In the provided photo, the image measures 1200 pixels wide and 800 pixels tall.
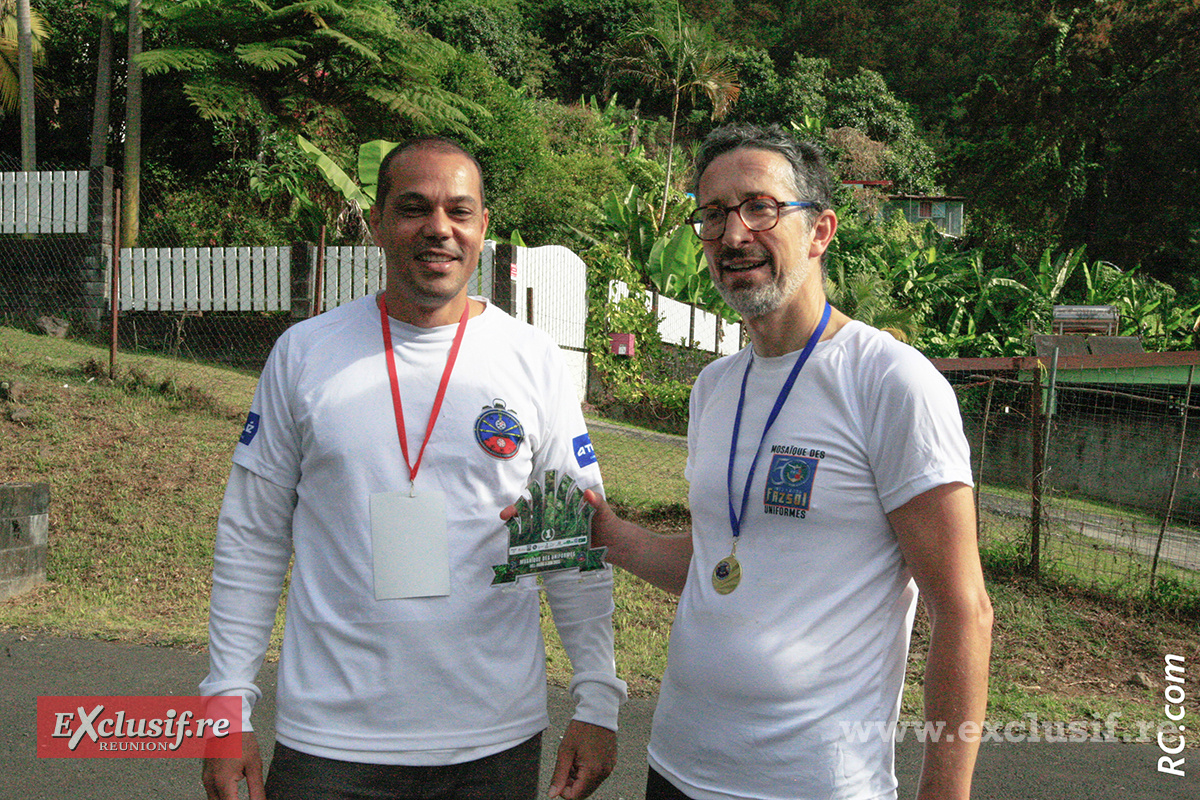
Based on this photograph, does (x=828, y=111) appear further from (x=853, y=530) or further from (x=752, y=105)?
(x=853, y=530)

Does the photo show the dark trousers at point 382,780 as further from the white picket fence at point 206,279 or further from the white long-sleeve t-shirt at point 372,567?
the white picket fence at point 206,279

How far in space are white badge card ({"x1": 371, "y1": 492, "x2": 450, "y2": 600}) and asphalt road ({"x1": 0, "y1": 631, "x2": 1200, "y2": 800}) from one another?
2.22 meters


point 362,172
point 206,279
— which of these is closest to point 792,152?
point 206,279

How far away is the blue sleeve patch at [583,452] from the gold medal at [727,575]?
0.58 meters

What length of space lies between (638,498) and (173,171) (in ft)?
47.5

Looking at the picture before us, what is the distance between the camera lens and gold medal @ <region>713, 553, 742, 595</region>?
1.92 meters

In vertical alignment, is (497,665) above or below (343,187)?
below

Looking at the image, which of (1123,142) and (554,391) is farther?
(1123,142)

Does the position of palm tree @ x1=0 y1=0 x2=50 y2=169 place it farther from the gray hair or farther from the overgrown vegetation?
the gray hair

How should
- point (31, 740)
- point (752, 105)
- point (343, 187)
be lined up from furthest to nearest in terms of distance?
point (752, 105) → point (343, 187) → point (31, 740)

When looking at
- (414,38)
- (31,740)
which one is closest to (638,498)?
(31,740)

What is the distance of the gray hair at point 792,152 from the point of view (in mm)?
2084

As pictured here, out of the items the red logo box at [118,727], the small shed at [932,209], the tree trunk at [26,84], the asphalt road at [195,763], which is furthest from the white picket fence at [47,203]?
the small shed at [932,209]

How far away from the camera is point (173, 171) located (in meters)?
18.9
